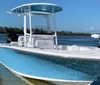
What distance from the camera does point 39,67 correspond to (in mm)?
8891

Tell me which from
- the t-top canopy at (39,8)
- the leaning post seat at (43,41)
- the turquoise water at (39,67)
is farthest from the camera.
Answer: the t-top canopy at (39,8)

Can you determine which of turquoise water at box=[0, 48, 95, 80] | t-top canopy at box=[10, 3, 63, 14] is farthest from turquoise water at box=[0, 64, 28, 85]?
t-top canopy at box=[10, 3, 63, 14]

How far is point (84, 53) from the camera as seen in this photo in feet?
25.3

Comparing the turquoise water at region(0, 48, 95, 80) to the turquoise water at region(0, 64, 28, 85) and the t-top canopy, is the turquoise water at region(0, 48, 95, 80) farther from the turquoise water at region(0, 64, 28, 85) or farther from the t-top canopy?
the t-top canopy

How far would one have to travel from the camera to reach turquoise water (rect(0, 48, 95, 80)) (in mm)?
8125

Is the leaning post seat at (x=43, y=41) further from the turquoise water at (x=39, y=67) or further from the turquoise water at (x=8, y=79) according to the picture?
the turquoise water at (x=8, y=79)

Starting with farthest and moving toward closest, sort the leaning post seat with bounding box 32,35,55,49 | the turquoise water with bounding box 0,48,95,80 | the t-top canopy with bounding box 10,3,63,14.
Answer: the t-top canopy with bounding box 10,3,63,14 → the leaning post seat with bounding box 32,35,55,49 → the turquoise water with bounding box 0,48,95,80

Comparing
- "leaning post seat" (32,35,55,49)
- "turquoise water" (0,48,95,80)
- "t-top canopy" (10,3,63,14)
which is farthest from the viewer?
"t-top canopy" (10,3,63,14)

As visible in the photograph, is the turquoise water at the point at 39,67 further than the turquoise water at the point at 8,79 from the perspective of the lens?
No

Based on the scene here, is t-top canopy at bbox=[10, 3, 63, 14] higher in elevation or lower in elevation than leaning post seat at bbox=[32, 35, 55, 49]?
higher

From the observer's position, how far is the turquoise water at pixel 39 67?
8.12 meters

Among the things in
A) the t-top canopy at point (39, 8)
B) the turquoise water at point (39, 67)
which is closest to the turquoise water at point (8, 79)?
the turquoise water at point (39, 67)

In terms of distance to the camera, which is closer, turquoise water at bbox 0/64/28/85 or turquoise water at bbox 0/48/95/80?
turquoise water at bbox 0/48/95/80

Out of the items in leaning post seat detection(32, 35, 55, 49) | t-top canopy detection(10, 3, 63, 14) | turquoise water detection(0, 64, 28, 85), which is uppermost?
t-top canopy detection(10, 3, 63, 14)
